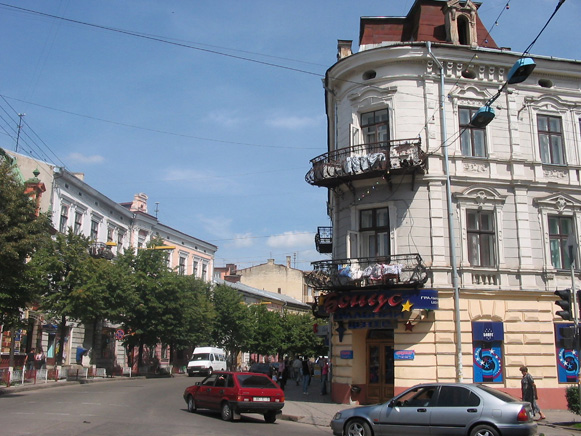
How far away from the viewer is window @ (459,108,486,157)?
2230 centimetres

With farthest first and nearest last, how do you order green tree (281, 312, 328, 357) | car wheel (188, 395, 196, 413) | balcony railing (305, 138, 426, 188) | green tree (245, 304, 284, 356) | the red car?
green tree (281, 312, 328, 357), green tree (245, 304, 284, 356), balcony railing (305, 138, 426, 188), car wheel (188, 395, 196, 413), the red car

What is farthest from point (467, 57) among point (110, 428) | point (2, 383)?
point (2, 383)

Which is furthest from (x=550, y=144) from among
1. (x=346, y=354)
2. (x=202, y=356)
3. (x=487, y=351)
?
(x=202, y=356)

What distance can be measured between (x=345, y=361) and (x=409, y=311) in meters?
3.28

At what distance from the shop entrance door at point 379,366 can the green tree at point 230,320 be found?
31.7m

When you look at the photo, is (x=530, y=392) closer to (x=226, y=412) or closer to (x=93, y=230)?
(x=226, y=412)

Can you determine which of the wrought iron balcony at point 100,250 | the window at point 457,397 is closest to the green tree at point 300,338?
the wrought iron balcony at point 100,250

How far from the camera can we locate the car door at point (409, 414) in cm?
1205

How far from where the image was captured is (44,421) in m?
14.3

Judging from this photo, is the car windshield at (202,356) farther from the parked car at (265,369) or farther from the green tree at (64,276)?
the green tree at (64,276)

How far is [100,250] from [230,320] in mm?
16927

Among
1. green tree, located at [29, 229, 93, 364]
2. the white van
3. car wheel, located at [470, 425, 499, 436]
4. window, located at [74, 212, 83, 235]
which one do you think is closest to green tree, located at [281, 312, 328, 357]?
the white van

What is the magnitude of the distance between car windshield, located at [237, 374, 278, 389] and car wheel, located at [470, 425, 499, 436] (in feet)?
24.6

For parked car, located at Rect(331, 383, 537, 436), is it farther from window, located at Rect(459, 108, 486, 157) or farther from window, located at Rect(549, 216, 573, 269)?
window, located at Rect(459, 108, 486, 157)
